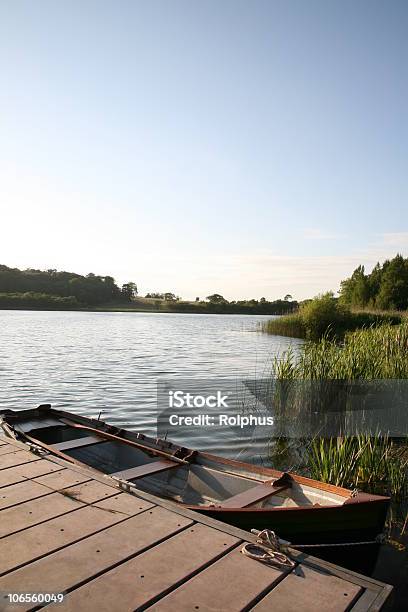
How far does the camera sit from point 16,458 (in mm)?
A: 6344

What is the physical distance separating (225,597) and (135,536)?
1.12m

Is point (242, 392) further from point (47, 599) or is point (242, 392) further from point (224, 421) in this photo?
point (47, 599)

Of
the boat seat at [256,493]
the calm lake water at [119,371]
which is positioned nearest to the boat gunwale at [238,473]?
the boat seat at [256,493]

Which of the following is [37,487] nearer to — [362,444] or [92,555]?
[92,555]

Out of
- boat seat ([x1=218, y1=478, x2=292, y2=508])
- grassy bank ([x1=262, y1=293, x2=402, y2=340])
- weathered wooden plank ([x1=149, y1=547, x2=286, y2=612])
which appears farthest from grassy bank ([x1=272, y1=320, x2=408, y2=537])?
grassy bank ([x1=262, y1=293, x2=402, y2=340])

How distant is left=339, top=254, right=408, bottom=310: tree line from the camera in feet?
178

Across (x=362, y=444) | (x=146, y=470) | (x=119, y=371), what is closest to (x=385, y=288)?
(x=119, y=371)

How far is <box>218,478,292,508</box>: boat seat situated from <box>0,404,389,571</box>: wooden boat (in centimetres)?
1

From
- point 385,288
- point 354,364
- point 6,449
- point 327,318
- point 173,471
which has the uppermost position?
point 385,288

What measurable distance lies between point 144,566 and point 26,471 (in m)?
2.79

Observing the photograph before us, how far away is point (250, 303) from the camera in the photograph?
4154 inches

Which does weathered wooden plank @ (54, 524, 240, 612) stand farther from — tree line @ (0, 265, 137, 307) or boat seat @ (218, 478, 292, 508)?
tree line @ (0, 265, 137, 307)

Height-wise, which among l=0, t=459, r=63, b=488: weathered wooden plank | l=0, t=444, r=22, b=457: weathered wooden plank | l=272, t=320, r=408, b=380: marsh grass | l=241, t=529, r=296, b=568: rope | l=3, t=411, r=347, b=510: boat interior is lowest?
l=3, t=411, r=347, b=510: boat interior

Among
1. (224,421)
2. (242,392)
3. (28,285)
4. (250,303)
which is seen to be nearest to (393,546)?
(224,421)
